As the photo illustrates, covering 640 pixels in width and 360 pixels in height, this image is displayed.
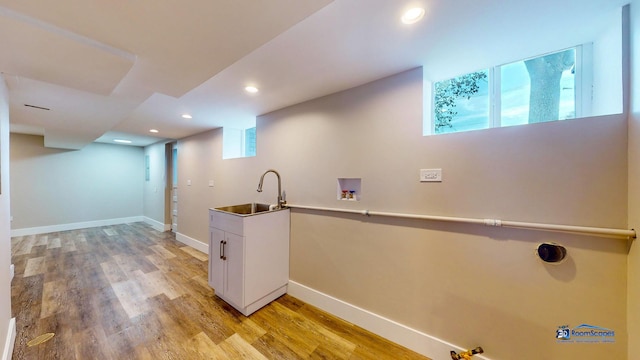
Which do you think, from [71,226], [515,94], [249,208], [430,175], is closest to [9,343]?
[249,208]

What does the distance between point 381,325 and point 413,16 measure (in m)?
2.28

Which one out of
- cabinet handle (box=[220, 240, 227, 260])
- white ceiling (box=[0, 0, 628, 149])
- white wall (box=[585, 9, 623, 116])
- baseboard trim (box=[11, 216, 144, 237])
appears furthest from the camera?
baseboard trim (box=[11, 216, 144, 237])

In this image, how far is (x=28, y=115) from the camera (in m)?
2.62

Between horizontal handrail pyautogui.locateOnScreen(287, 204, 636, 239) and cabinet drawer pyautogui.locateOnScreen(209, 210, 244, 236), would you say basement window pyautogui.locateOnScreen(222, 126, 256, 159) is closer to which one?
cabinet drawer pyautogui.locateOnScreen(209, 210, 244, 236)

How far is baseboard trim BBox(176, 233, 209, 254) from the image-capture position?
3.88 meters

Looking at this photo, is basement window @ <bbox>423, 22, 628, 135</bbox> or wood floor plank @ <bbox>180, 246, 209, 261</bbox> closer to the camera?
basement window @ <bbox>423, 22, 628, 135</bbox>

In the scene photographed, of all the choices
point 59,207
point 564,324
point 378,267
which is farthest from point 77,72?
point 59,207

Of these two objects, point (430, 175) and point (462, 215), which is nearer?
point (462, 215)

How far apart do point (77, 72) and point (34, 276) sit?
3313 millimetres

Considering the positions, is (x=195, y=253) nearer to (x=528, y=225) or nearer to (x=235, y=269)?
(x=235, y=269)

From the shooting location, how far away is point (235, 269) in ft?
7.00

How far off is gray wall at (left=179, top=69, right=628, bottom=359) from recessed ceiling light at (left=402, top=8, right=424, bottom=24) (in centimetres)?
57

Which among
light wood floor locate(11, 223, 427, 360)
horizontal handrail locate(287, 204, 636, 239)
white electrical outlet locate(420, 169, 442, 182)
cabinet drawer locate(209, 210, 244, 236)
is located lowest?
light wood floor locate(11, 223, 427, 360)

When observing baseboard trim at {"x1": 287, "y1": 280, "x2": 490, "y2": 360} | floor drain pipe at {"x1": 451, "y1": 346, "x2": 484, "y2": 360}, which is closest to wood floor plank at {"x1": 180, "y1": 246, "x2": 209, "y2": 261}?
baseboard trim at {"x1": 287, "y1": 280, "x2": 490, "y2": 360}
